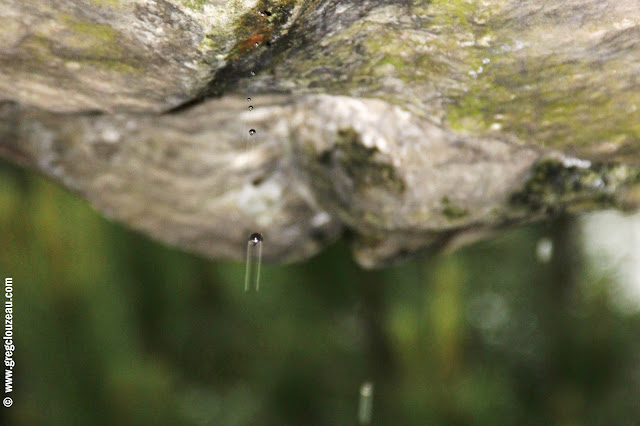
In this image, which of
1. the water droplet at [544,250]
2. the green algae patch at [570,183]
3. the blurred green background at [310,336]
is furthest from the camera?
the water droplet at [544,250]

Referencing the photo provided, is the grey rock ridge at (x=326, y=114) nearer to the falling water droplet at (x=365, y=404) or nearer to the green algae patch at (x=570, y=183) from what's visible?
the green algae patch at (x=570, y=183)

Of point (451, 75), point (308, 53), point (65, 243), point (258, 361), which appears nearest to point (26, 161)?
point (308, 53)

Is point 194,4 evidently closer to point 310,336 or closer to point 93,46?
point 93,46

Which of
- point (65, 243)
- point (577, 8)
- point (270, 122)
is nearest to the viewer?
point (577, 8)

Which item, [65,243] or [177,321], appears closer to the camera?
[65,243]

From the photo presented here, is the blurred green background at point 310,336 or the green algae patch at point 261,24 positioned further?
the blurred green background at point 310,336

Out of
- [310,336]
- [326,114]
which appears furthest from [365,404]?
[326,114]

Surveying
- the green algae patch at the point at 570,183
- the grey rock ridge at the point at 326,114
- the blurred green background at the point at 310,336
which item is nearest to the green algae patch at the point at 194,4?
the grey rock ridge at the point at 326,114

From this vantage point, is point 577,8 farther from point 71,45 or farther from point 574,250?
point 574,250
